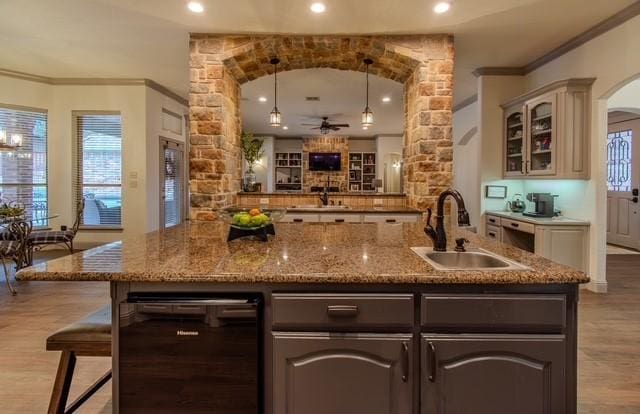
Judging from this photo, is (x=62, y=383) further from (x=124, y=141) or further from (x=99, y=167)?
(x=99, y=167)

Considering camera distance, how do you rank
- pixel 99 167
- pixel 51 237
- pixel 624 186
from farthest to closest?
pixel 624 186, pixel 99 167, pixel 51 237

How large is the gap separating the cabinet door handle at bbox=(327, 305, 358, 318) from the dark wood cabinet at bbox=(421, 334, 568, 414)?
0.30m

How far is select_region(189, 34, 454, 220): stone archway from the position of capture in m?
4.18

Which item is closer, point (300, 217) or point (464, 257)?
point (464, 257)

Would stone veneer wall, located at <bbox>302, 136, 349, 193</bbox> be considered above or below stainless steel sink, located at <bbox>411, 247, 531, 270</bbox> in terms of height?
above

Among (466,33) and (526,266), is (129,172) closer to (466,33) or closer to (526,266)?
(466,33)

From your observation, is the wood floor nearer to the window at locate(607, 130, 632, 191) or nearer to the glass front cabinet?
the glass front cabinet

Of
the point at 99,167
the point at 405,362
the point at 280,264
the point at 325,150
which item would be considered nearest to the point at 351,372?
the point at 405,362

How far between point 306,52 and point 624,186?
645cm

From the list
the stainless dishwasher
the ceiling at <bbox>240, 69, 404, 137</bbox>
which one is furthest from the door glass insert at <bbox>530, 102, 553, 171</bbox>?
the stainless dishwasher

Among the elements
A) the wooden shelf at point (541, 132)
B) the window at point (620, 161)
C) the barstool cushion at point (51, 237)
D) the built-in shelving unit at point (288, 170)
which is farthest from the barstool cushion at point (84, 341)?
the built-in shelving unit at point (288, 170)

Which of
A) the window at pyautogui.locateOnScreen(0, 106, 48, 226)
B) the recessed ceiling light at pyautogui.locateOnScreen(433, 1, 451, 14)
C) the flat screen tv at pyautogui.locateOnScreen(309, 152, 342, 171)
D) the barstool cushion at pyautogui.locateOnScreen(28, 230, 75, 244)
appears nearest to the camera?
the recessed ceiling light at pyautogui.locateOnScreen(433, 1, 451, 14)

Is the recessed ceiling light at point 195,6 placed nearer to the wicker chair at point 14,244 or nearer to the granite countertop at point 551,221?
the wicker chair at point 14,244

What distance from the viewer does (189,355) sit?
1.44 meters
